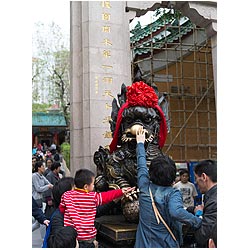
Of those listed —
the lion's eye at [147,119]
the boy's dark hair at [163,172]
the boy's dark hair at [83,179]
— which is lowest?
the boy's dark hair at [83,179]

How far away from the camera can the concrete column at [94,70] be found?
458cm

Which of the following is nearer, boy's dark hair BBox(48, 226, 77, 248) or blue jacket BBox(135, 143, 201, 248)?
boy's dark hair BBox(48, 226, 77, 248)

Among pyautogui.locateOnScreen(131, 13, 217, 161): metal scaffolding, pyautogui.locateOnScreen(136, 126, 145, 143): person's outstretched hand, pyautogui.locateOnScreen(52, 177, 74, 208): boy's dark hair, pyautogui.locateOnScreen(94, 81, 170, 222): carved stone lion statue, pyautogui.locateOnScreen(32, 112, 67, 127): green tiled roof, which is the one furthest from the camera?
pyautogui.locateOnScreen(32, 112, 67, 127): green tiled roof

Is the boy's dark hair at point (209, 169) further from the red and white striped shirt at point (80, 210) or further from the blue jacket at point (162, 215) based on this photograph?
the red and white striped shirt at point (80, 210)

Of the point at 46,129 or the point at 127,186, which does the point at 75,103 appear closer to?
the point at 127,186

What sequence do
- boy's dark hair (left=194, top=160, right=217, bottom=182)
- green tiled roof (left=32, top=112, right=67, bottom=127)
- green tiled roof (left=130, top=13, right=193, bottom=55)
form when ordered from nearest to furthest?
boy's dark hair (left=194, top=160, right=217, bottom=182)
green tiled roof (left=130, top=13, right=193, bottom=55)
green tiled roof (left=32, top=112, right=67, bottom=127)

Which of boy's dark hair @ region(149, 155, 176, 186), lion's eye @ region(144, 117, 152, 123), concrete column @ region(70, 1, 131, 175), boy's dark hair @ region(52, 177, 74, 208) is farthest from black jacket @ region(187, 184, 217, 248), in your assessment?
concrete column @ region(70, 1, 131, 175)

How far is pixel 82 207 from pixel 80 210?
21 mm

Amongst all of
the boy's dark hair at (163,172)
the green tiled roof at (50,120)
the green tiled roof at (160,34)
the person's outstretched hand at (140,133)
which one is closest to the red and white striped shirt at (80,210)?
the boy's dark hair at (163,172)

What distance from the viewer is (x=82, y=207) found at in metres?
2.08

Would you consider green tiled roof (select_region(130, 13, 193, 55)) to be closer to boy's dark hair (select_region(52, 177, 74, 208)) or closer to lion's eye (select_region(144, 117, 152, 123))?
lion's eye (select_region(144, 117, 152, 123))

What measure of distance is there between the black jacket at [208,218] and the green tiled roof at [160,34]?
24.1ft

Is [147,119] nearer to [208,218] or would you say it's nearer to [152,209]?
[152,209]

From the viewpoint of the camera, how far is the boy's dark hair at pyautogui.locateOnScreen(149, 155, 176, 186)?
1.92 metres
